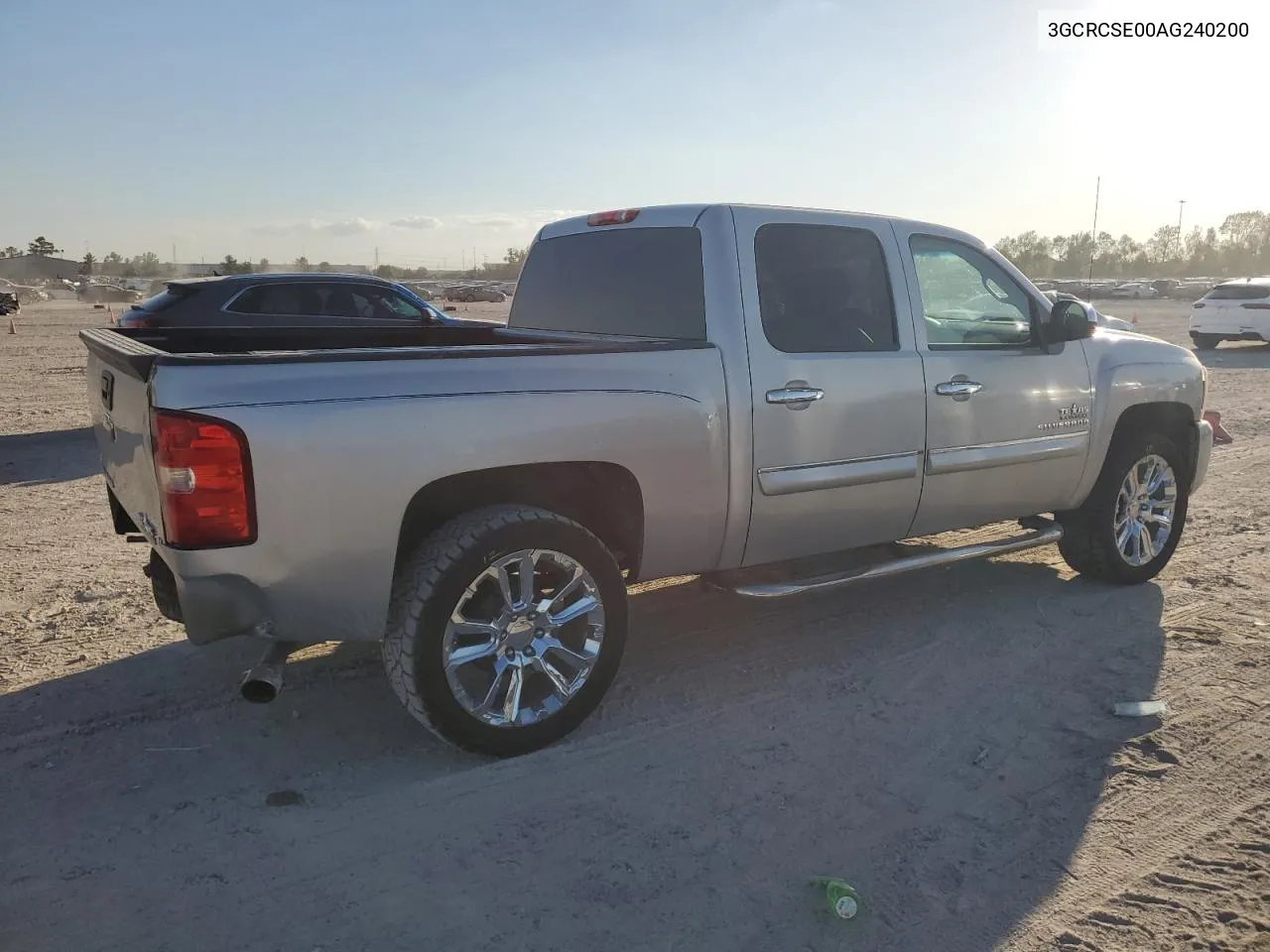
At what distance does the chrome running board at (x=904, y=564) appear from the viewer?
4094 mm

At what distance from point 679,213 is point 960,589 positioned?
107 inches

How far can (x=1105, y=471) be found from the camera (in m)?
5.35

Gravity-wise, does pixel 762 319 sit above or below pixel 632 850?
above

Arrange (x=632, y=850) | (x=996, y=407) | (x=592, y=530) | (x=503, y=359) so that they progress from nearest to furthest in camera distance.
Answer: (x=632, y=850) → (x=503, y=359) → (x=592, y=530) → (x=996, y=407)

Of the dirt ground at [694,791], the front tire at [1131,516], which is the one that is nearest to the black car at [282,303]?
the dirt ground at [694,791]

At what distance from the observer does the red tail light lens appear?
4520mm

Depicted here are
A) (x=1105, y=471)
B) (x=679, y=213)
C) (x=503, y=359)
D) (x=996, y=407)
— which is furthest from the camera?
(x=1105, y=471)

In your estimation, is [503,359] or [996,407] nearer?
[503,359]

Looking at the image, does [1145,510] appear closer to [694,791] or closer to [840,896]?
[694,791]

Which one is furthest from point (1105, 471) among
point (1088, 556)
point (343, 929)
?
point (343, 929)

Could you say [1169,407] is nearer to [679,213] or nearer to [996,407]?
[996,407]

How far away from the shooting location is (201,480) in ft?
9.56

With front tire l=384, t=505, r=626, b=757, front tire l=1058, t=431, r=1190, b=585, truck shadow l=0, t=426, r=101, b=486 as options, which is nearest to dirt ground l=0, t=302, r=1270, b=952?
front tire l=384, t=505, r=626, b=757

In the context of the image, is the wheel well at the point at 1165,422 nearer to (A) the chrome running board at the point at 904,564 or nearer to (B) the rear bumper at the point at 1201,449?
(B) the rear bumper at the point at 1201,449
